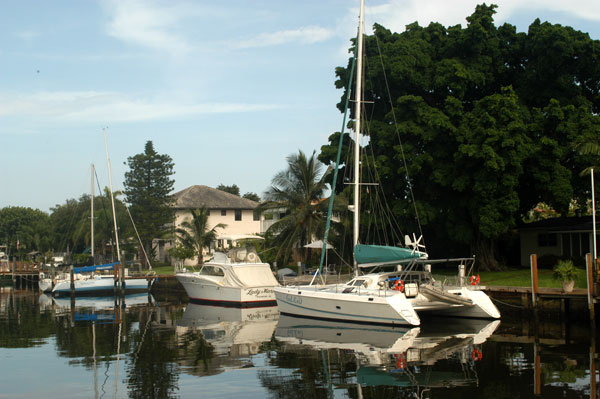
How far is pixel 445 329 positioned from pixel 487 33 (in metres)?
20.3

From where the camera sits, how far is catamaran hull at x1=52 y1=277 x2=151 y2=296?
143ft

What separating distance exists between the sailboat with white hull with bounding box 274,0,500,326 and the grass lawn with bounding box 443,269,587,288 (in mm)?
5011

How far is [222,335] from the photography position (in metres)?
23.8

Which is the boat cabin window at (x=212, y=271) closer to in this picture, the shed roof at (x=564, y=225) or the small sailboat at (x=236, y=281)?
the small sailboat at (x=236, y=281)

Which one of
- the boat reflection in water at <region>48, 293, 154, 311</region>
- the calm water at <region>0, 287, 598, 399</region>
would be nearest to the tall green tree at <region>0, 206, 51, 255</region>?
the boat reflection in water at <region>48, 293, 154, 311</region>

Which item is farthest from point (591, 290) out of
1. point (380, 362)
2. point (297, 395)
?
point (297, 395)

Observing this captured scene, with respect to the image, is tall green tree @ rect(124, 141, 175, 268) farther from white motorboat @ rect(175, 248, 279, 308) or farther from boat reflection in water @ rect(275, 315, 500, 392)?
boat reflection in water @ rect(275, 315, 500, 392)

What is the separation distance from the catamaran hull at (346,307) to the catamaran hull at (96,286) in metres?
18.8

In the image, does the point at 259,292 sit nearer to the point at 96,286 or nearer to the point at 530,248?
the point at 96,286

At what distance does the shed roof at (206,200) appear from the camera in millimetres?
67250

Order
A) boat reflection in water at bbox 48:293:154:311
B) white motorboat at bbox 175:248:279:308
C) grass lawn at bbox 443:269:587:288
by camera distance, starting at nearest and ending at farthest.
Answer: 1. grass lawn at bbox 443:269:587:288
2. white motorboat at bbox 175:248:279:308
3. boat reflection in water at bbox 48:293:154:311

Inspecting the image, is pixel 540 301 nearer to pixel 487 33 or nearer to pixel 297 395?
pixel 297 395

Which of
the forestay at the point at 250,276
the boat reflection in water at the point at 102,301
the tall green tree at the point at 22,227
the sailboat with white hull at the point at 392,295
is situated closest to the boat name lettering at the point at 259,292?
the forestay at the point at 250,276

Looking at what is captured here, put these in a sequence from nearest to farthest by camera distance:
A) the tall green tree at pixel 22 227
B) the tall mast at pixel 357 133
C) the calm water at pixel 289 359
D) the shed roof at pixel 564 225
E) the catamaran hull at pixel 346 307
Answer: the calm water at pixel 289 359 → the catamaran hull at pixel 346 307 → the tall mast at pixel 357 133 → the shed roof at pixel 564 225 → the tall green tree at pixel 22 227
